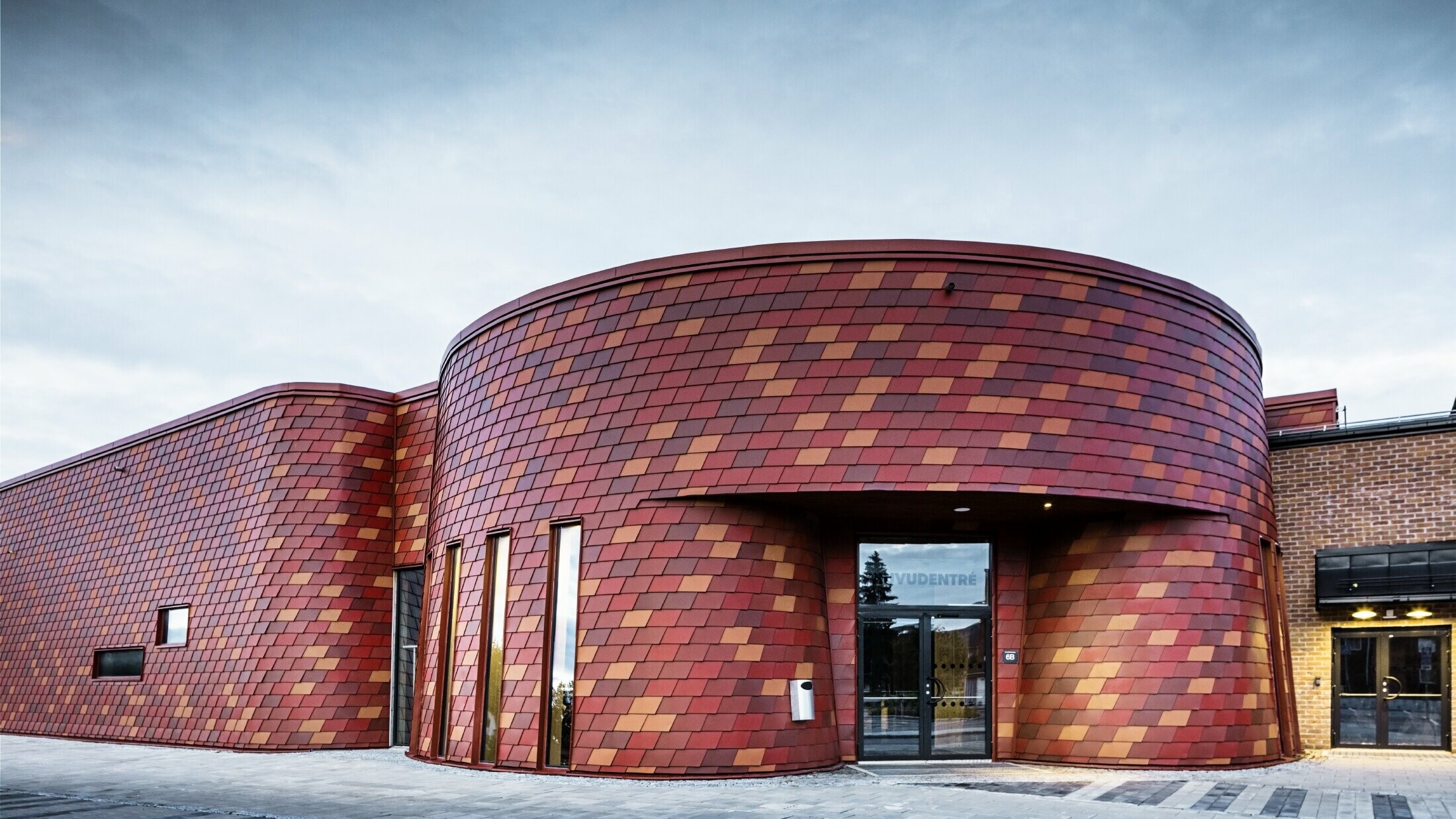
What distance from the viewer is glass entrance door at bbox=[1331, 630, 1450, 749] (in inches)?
597

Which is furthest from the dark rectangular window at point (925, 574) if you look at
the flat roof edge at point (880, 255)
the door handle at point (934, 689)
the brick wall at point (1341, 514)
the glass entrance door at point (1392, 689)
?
the glass entrance door at point (1392, 689)

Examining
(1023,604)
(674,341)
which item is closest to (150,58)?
(674,341)

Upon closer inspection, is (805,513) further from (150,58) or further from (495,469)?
(150,58)

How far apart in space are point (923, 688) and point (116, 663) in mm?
15852

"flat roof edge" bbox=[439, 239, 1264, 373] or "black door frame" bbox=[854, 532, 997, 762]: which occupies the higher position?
"flat roof edge" bbox=[439, 239, 1264, 373]

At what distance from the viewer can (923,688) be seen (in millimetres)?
14203

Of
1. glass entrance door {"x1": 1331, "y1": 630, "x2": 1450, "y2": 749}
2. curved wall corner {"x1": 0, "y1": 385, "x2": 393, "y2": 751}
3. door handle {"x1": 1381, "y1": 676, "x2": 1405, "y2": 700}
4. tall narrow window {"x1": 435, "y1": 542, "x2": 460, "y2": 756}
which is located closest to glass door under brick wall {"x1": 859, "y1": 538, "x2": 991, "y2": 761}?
tall narrow window {"x1": 435, "y1": 542, "x2": 460, "y2": 756}

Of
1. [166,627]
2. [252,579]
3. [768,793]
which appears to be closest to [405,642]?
[252,579]

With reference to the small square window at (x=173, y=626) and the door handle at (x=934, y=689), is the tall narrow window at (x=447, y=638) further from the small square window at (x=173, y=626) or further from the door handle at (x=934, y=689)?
the small square window at (x=173, y=626)

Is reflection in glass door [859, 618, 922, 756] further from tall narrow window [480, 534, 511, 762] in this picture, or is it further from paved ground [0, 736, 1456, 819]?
tall narrow window [480, 534, 511, 762]

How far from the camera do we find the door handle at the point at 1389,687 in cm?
1548

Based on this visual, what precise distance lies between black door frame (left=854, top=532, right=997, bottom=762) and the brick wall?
5.15 metres

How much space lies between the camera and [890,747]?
1406 centimetres

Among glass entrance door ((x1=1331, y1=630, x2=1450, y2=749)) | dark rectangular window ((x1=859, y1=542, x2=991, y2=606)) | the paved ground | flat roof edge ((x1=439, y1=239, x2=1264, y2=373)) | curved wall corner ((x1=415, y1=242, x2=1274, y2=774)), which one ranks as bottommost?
the paved ground
